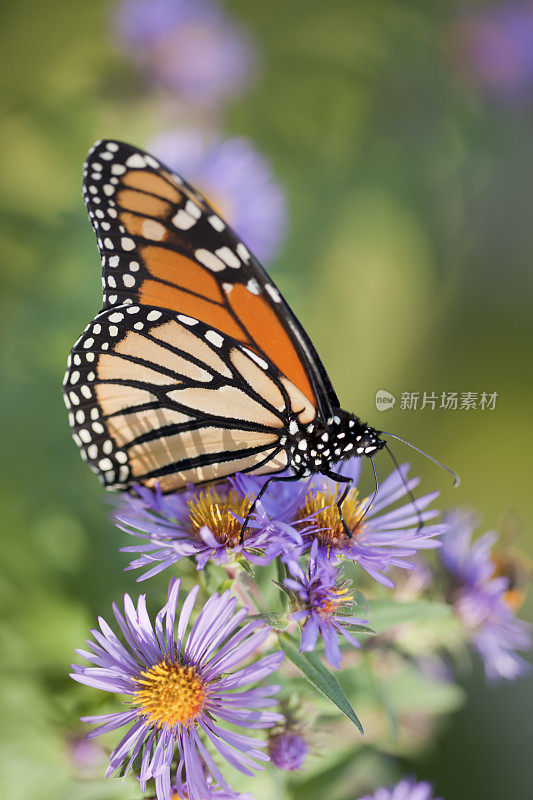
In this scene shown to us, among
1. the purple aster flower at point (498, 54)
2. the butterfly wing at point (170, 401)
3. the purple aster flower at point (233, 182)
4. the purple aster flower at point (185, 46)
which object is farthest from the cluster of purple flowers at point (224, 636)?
the purple aster flower at point (498, 54)

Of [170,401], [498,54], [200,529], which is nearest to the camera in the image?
[200,529]

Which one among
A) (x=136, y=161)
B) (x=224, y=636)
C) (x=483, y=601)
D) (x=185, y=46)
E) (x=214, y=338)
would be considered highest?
(x=185, y=46)

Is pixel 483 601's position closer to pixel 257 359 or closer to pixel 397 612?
pixel 397 612

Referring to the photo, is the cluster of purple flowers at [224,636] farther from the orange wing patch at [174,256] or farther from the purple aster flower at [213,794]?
the orange wing patch at [174,256]

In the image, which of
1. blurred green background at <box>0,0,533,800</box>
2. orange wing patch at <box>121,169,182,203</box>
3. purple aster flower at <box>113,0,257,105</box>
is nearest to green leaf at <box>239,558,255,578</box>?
blurred green background at <box>0,0,533,800</box>

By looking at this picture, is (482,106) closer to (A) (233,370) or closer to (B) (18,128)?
(B) (18,128)

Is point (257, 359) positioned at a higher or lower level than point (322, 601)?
higher

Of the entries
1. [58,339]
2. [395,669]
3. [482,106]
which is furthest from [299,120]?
[395,669]

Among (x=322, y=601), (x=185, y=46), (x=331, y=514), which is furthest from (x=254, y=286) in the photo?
(x=185, y=46)
